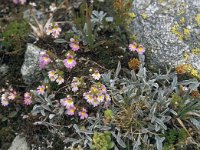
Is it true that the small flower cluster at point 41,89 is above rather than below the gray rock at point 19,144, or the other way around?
above

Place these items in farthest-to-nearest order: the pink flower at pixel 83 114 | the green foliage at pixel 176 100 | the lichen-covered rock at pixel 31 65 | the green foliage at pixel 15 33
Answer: the green foliage at pixel 15 33 < the lichen-covered rock at pixel 31 65 < the pink flower at pixel 83 114 < the green foliage at pixel 176 100

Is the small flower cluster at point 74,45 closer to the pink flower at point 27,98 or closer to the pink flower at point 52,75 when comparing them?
the pink flower at point 52,75

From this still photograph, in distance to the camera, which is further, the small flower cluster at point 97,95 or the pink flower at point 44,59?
the pink flower at point 44,59

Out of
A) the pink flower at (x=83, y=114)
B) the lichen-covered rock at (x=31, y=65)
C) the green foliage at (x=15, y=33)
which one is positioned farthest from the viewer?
the green foliage at (x=15, y=33)

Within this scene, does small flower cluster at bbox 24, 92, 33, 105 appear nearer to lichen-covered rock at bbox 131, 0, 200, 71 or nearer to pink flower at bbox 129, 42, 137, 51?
pink flower at bbox 129, 42, 137, 51

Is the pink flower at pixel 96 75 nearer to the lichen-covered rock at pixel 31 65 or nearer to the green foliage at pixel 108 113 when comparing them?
the green foliage at pixel 108 113

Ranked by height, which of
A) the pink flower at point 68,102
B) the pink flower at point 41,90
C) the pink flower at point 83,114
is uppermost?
the pink flower at point 41,90

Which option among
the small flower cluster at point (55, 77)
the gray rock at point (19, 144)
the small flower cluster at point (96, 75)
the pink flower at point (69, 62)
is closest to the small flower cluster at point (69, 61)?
the pink flower at point (69, 62)

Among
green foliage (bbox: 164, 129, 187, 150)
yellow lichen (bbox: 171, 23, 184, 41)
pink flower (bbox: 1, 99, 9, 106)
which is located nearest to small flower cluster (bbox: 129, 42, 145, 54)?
yellow lichen (bbox: 171, 23, 184, 41)

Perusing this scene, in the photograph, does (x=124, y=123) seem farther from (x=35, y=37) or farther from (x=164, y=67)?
(x=35, y=37)
